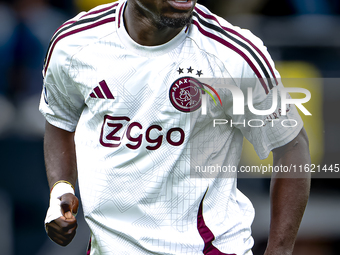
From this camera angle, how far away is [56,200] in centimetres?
199

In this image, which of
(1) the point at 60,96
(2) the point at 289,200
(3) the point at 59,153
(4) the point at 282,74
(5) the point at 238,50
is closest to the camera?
(5) the point at 238,50

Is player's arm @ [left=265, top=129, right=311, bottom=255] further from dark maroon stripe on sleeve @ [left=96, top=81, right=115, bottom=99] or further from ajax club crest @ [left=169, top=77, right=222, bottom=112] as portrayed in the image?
dark maroon stripe on sleeve @ [left=96, top=81, right=115, bottom=99]

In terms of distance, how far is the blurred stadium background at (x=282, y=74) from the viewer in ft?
12.8

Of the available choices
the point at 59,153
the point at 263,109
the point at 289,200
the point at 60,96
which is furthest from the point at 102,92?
the point at 289,200

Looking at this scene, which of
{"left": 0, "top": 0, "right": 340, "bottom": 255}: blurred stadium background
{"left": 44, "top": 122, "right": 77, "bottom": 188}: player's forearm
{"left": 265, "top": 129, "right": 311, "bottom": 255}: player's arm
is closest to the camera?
{"left": 265, "top": 129, "right": 311, "bottom": 255}: player's arm

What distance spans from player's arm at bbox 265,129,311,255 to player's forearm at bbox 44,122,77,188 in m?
0.91

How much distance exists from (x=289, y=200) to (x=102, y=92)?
33.7 inches

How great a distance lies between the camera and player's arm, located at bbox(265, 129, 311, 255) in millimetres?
1967

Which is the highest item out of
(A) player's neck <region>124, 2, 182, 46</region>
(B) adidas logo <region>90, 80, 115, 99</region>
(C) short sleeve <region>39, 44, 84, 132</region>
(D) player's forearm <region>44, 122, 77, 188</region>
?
(A) player's neck <region>124, 2, 182, 46</region>

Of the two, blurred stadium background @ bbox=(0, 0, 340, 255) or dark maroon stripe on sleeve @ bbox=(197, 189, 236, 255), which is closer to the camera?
dark maroon stripe on sleeve @ bbox=(197, 189, 236, 255)

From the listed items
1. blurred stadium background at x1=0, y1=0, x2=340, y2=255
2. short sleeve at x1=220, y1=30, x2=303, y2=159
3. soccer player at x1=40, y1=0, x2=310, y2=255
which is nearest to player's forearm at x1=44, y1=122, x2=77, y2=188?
soccer player at x1=40, y1=0, x2=310, y2=255

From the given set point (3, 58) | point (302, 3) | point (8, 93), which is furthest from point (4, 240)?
point (302, 3)
